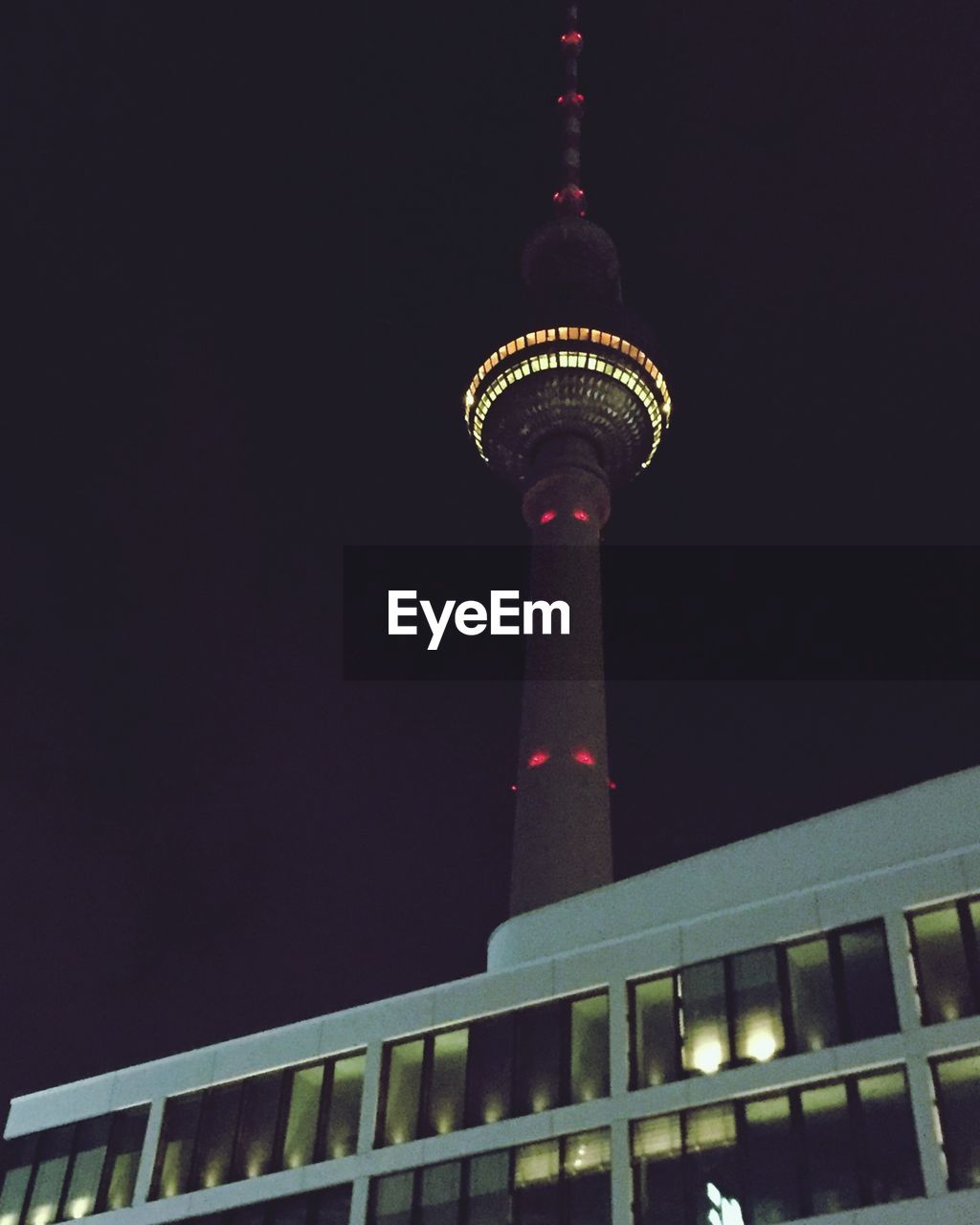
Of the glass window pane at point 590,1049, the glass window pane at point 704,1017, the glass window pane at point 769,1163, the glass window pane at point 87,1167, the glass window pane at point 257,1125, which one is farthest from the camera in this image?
the glass window pane at point 87,1167

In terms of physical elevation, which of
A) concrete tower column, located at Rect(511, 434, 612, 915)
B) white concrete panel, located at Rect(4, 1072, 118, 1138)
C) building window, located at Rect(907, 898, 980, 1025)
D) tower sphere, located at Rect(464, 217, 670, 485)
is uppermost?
tower sphere, located at Rect(464, 217, 670, 485)

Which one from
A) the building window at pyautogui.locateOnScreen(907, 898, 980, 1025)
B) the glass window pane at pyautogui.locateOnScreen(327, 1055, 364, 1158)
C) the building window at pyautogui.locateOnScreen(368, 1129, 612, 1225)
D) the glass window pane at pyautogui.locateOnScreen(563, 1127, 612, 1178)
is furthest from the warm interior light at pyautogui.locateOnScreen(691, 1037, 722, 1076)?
the glass window pane at pyautogui.locateOnScreen(327, 1055, 364, 1158)

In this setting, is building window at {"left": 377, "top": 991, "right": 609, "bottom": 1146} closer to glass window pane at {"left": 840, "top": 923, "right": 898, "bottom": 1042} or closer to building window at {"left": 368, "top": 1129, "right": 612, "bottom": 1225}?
building window at {"left": 368, "top": 1129, "right": 612, "bottom": 1225}

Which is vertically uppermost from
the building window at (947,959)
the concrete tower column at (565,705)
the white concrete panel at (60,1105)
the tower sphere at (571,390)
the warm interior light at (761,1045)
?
the tower sphere at (571,390)

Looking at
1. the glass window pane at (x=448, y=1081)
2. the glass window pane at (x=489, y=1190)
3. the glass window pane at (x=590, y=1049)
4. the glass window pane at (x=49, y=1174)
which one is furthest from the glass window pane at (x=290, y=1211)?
the glass window pane at (x=590, y=1049)

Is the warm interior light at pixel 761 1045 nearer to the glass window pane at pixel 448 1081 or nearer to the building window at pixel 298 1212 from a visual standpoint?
the glass window pane at pixel 448 1081

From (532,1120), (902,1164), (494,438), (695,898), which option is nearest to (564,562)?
(494,438)

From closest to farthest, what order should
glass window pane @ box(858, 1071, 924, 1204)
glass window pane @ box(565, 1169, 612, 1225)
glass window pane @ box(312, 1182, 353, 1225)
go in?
glass window pane @ box(858, 1071, 924, 1204) → glass window pane @ box(565, 1169, 612, 1225) → glass window pane @ box(312, 1182, 353, 1225)

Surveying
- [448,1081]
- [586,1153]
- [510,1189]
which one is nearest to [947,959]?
[586,1153]
